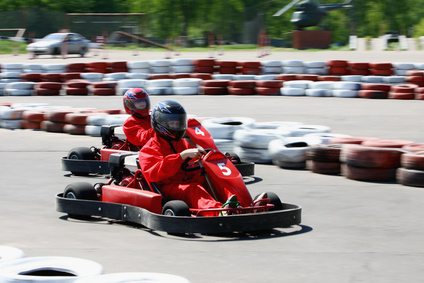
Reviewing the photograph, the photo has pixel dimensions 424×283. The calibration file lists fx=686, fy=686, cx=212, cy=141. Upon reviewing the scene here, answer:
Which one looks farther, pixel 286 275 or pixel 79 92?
pixel 79 92

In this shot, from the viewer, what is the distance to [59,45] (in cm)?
2630

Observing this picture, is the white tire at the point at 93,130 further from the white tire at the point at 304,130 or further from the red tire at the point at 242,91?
the red tire at the point at 242,91

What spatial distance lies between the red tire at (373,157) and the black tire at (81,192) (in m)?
2.94

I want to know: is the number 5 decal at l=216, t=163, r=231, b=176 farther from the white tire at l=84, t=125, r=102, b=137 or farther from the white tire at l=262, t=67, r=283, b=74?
the white tire at l=262, t=67, r=283, b=74

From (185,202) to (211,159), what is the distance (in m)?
0.39

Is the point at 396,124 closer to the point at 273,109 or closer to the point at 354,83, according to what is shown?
the point at 273,109

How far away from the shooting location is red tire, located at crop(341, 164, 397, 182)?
730 centimetres

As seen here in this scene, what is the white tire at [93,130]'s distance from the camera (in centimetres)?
1052

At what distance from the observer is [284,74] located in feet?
59.3

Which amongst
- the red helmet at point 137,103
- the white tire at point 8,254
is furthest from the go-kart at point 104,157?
the white tire at point 8,254

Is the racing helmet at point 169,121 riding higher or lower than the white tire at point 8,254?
higher

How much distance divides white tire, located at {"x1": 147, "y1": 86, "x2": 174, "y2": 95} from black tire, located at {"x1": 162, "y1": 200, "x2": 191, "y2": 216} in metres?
12.3

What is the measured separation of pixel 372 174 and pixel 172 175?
2.86 meters

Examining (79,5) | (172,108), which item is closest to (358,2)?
(79,5)
